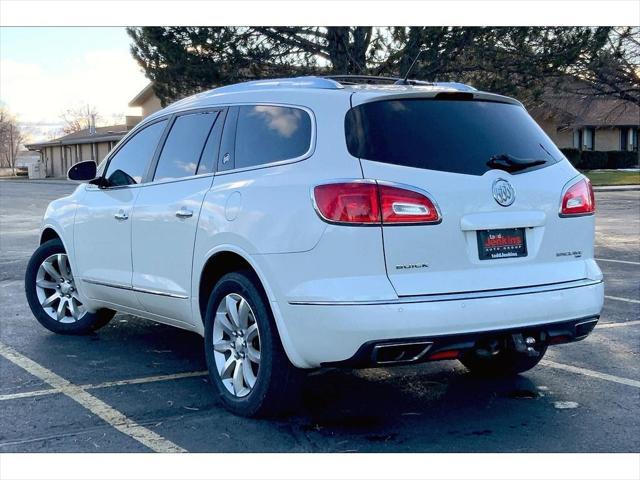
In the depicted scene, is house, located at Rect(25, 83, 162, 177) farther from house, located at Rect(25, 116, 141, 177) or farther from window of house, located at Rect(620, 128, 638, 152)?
window of house, located at Rect(620, 128, 638, 152)

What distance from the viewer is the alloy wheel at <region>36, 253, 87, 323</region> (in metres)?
7.21

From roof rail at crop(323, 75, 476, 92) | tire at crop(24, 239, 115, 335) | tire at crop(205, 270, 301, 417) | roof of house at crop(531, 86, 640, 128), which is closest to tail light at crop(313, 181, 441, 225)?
tire at crop(205, 270, 301, 417)

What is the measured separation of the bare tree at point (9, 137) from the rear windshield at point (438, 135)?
349 ft

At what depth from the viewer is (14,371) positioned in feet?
19.6

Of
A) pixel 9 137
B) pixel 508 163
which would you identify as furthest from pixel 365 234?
pixel 9 137

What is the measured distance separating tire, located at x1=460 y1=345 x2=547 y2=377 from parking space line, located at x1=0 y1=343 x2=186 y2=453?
217cm

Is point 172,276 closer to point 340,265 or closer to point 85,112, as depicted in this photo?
point 340,265

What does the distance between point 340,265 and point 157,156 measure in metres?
2.29

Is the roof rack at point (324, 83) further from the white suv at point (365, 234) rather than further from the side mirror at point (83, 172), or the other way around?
the side mirror at point (83, 172)

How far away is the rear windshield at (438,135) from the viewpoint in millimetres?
4477

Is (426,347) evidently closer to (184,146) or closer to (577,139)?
(184,146)

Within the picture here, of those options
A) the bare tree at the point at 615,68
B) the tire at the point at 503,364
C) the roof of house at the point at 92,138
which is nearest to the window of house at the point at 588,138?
the bare tree at the point at 615,68

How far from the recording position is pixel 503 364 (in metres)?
5.77

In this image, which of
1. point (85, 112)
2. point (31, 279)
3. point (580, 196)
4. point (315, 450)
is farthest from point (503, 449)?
point (85, 112)
